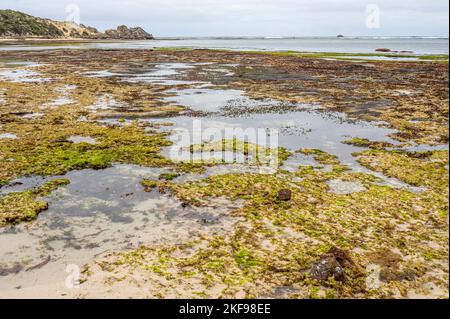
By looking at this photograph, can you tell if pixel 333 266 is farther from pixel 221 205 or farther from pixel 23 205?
pixel 23 205

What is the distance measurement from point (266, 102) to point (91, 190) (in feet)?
77.5

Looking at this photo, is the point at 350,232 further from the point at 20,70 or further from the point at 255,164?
the point at 20,70

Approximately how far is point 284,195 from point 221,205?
2444 millimetres

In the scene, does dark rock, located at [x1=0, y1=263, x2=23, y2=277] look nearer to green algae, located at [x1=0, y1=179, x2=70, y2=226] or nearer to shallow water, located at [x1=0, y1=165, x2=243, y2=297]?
shallow water, located at [x1=0, y1=165, x2=243, y2=297]

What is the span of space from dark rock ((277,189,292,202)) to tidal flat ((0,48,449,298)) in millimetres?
79

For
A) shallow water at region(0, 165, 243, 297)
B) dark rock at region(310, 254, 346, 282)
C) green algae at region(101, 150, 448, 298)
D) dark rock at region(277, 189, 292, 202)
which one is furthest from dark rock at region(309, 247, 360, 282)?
dark rock at region(277, 189, 292, 202)

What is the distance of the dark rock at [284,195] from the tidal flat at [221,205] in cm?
8

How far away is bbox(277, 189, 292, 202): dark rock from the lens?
47.1 ft

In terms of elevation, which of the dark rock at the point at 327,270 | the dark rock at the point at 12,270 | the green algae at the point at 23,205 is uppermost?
the green algae at the point at 23,205

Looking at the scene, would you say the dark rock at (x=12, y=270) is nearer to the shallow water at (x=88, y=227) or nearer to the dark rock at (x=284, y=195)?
the shallow water at (x=88, y=227)

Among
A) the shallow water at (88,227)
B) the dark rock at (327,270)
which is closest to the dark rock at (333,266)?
the dark rock at (327,270)

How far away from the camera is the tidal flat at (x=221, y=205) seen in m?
9.59

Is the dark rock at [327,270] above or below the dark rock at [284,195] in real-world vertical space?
below
